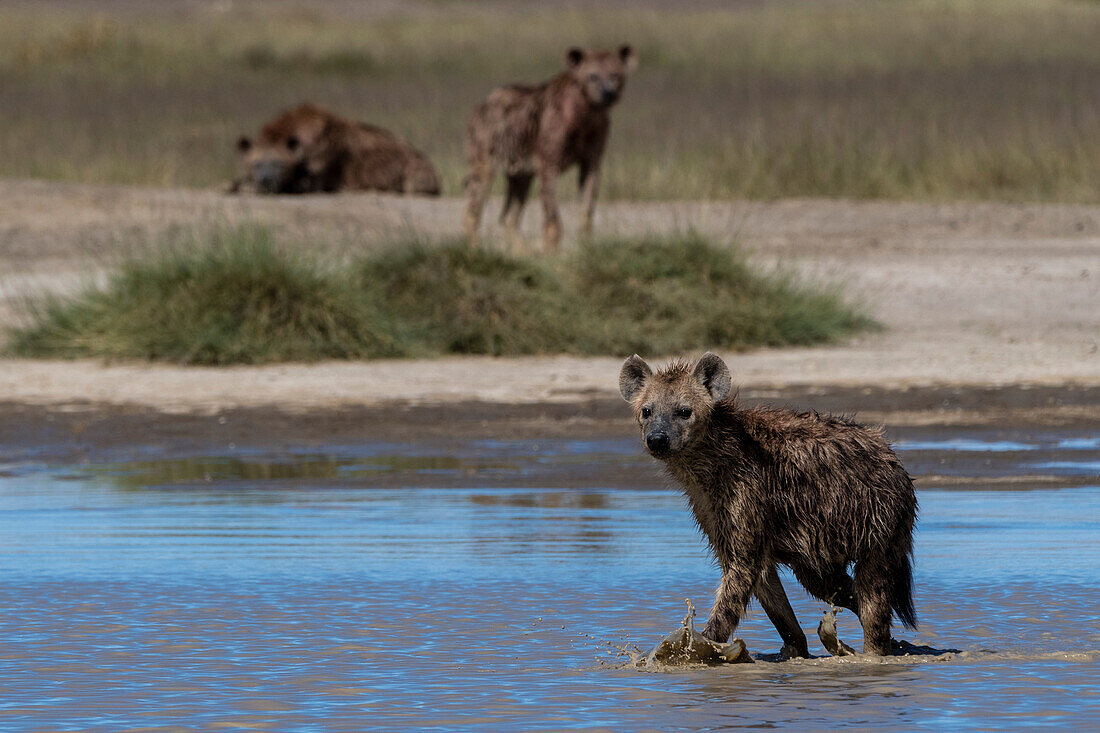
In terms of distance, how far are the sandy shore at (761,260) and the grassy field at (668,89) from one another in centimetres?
202

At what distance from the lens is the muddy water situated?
570cm

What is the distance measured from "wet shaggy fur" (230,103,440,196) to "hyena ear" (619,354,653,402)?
638 inches

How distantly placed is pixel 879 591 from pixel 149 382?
8.39 meters

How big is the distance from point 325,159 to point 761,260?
5.96m

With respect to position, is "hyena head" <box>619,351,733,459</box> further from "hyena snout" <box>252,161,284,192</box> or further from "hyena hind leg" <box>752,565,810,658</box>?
"hyena snout" <box>252,161,284,192</box>

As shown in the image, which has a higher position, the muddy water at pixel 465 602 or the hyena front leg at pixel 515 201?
the hyena front leg at pixel 515 201

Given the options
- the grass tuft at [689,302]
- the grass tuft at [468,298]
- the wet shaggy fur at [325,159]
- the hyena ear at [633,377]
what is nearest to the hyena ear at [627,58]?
the grass tuft at [689,302]

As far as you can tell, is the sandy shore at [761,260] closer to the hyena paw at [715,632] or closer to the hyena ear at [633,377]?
the hyena ear at [633,377]

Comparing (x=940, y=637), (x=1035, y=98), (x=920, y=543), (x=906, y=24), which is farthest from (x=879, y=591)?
(x=906, y=24)

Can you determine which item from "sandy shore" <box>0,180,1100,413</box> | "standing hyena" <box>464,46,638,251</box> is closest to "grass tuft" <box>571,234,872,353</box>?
"sandy shore" <box>0,180,1100,413</box>

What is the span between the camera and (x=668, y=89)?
3722 cm

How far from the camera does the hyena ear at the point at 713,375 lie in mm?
6355

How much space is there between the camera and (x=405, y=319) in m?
15.3

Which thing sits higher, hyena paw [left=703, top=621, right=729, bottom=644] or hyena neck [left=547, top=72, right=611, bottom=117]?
hyena neck [left=547, top=72, right=611, bottom=117]
